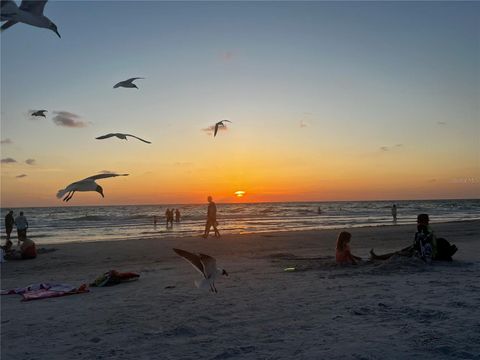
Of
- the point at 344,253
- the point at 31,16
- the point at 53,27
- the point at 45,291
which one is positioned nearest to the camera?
the point at 31,16

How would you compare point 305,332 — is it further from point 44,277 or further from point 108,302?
point 44,277

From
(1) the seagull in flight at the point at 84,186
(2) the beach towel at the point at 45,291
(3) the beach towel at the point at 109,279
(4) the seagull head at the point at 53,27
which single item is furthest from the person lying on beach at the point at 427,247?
(4) the seagull head at the point at 53,27

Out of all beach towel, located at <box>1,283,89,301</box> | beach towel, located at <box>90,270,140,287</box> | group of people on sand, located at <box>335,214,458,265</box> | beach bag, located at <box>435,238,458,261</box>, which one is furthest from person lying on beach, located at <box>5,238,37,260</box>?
beach bag, located at <box>435,238,458,261</box>

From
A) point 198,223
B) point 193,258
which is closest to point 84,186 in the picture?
point 193,258

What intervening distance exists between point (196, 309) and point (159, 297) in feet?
4.37

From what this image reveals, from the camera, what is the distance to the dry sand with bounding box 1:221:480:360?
553 centimetres

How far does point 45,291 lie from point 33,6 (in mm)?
6892

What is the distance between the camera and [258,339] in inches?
232

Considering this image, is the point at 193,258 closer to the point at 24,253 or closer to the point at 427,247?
the point at 427,247

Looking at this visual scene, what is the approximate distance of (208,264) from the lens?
16.4 feet

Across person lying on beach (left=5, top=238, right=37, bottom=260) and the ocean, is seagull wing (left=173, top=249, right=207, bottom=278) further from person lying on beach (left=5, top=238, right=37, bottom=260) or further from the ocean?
the ocean

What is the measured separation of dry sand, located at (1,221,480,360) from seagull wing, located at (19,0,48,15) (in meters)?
3.90

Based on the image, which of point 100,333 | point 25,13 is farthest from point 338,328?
point 25,13

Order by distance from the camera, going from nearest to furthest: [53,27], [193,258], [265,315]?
[53,27] < [193,258] < [265,315]
